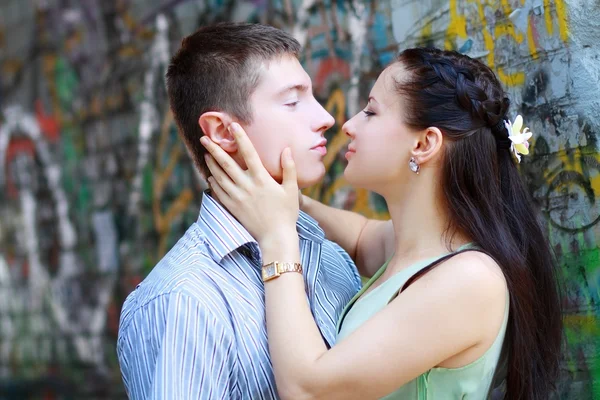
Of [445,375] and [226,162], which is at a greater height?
[226,162]

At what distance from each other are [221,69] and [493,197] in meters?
0.89

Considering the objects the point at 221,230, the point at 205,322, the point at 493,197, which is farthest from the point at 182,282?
the point at 493,197

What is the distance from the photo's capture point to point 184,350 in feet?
6.52

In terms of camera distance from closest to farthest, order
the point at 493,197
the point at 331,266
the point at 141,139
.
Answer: the point at 493,197 < the point at 331,266 < the point at 141,139

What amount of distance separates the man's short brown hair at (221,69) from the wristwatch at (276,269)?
1.54ft

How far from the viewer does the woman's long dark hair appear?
2.16 metres

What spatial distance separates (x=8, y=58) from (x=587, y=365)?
210 inches

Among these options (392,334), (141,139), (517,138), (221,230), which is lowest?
(392,334)

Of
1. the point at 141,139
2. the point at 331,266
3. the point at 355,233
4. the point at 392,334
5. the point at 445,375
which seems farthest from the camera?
the point at 141,139

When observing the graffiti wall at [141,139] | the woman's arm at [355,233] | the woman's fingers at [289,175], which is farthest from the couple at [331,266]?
the graffiti wall at [141,139]

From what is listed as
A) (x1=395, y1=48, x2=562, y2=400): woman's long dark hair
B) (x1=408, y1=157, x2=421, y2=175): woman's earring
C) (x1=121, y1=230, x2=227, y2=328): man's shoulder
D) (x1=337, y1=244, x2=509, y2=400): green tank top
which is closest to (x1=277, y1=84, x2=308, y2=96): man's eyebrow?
(x1=395, y1=48, x2=562, y2=400): woman's long dark hair

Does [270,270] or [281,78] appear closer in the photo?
[270,270]

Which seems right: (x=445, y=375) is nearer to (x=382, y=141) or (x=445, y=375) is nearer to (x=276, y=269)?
(x=276, y=269)

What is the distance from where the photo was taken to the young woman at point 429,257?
199 centimetres
